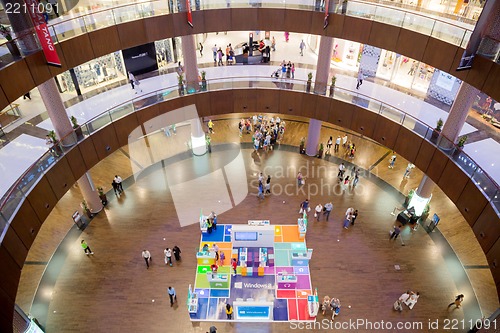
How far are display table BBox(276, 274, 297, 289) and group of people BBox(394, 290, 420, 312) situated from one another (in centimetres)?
417

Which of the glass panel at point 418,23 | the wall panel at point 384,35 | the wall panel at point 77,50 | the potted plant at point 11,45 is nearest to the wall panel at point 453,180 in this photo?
the glass panel at point 418,23

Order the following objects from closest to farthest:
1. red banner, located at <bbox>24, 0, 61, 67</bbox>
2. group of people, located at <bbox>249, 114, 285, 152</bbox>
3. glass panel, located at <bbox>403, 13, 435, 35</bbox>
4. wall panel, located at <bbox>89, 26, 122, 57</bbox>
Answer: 1. red banner, located at <bbox>24, 0, 61, 67</bbox>
2. glass panel, located at <bbox>403, 13, 435, 35</bbox>
3. wall panel, located at <bbox>89, 26, 122, 57</bbox>
4. group of people, located at <bbox>249, 114, 285, 152</bbox>

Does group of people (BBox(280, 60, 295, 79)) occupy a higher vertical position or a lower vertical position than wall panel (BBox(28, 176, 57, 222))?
higher

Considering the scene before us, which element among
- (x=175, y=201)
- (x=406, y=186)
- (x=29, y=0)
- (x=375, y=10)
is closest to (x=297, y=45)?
(x=375, y=10)

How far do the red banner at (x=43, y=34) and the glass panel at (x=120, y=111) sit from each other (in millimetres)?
3538

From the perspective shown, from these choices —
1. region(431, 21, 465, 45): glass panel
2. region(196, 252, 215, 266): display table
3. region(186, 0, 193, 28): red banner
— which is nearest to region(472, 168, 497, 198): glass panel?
region(431, 21, 465, 45): glass panel

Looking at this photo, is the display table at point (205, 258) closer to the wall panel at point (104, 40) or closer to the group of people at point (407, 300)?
the group of people at point (407, 300)

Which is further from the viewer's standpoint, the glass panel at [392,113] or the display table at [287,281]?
the glass panel at [392,113]

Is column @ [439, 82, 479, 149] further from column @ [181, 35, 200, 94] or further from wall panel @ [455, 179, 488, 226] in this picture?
column @ [181, 35, 200, 94]

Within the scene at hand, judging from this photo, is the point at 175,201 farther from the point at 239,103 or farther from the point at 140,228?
the point at 239,103

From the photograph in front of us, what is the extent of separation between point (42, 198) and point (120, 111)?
5.26 metres

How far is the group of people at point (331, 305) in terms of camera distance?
46.3ft

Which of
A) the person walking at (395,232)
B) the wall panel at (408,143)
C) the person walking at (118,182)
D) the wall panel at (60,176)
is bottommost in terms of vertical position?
the person walking at (118,182)

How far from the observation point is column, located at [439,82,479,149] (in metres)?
14.0
